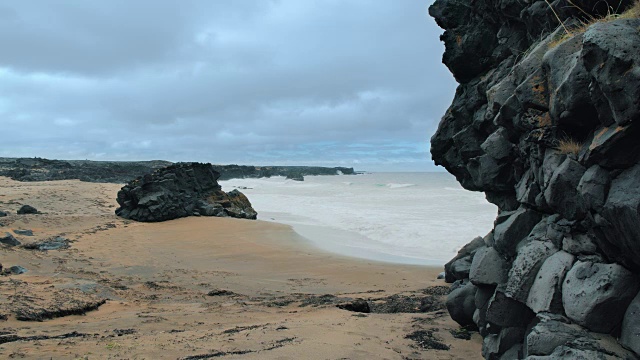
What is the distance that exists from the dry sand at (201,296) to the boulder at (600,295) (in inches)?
90.5

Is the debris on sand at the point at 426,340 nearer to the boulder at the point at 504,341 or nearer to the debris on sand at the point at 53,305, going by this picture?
the boulder at the point at 504,341

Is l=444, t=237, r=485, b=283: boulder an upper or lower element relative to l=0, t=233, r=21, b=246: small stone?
upper

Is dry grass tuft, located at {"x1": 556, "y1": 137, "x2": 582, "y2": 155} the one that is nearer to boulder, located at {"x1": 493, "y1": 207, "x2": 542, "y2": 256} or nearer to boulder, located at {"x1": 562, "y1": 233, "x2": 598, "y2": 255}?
boulder, located at {"x1": 562, "y1": 233, "x2": 598, "y2": 255}

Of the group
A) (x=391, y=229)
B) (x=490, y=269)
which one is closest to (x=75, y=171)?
(x=391, y=229)

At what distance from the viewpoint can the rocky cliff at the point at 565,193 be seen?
13.2ft

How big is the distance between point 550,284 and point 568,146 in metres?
1.59

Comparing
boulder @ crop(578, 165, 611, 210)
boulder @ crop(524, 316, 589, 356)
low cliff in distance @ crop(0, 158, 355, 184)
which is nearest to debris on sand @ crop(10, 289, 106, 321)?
boulder @ crop(524, 316, 589, 356)

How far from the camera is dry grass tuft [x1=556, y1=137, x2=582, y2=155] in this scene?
4.83 metres

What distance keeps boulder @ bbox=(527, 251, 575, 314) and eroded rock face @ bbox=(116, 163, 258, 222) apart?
2129cm

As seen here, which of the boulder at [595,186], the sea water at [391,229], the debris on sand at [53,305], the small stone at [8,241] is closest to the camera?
the boulder at [595,186]

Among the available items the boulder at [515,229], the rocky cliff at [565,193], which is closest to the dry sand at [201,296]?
the rocky cliff at [565,193]

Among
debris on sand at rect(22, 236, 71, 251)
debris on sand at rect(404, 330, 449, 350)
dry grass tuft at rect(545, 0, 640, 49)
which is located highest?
dry grass tuft at rect(545, 0, 640, 49)

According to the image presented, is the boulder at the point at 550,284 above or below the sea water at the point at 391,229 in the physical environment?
above

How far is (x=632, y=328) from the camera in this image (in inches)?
156
